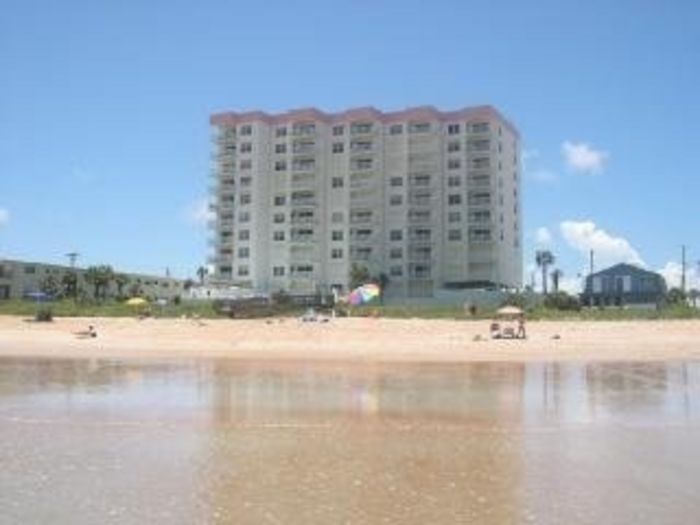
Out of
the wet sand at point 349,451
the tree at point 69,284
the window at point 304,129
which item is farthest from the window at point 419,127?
the wet sand at point 349,451

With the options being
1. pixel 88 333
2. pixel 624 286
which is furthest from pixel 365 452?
pixel 624 286

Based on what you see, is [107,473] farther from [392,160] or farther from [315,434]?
[392,160]

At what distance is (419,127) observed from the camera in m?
128

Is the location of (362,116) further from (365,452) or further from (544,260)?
(365,452)

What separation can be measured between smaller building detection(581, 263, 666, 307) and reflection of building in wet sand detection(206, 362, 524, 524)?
87.3 m

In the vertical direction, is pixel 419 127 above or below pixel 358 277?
above

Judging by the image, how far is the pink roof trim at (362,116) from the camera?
413ft

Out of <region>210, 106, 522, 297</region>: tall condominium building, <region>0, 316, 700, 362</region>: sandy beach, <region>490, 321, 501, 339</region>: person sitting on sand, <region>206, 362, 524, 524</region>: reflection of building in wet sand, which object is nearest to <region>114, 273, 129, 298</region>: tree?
<region>210, 106, 522, 297</region>: tall condominium building

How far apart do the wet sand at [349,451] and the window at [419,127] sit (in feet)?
318

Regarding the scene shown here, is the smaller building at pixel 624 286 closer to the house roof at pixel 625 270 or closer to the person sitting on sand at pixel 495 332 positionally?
the house roof at pixel 625 270

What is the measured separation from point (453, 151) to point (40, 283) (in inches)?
2217

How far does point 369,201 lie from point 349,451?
111857mm

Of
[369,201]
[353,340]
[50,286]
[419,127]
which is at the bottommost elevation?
[353,340]

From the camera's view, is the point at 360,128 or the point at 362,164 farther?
the point at 360,128
